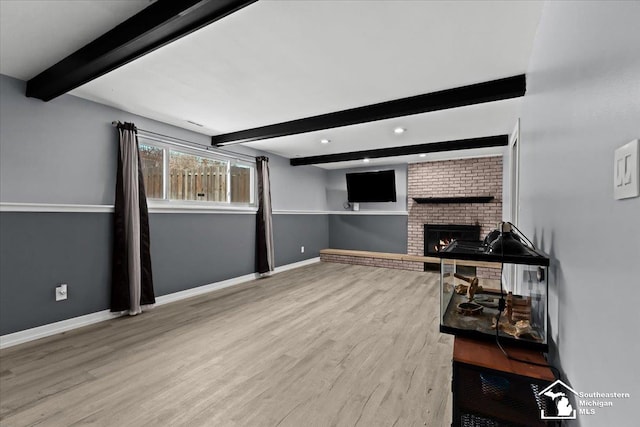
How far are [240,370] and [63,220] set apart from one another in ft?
7.85

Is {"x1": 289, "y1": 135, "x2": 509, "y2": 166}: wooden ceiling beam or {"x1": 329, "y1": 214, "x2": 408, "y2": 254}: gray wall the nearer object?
{"x1": 289, "y1": 135, "x2": 509, "y2": 166}: wooden ceiling beam

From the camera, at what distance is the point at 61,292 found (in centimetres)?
288

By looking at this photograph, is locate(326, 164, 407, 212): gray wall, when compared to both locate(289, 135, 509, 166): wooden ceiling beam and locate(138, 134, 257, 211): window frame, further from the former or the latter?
locate(138, 134, 257, 211): window frame

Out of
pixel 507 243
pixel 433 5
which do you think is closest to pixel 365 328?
pixel 507 243

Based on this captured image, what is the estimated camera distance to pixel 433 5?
1645mm

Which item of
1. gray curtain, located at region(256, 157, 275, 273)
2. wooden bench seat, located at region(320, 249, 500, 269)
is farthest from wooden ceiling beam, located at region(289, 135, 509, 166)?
wooden bench seat, located at region(320, 249, 500, 269)

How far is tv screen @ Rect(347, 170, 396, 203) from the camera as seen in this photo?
21.5 feet

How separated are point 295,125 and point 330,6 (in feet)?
7.06

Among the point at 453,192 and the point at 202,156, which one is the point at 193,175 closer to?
the point at 202,156

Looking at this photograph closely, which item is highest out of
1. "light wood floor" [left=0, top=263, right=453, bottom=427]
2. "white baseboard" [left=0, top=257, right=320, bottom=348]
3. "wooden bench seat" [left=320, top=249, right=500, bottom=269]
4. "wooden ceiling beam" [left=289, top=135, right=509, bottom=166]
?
"wooden ceiling beam" [left=289, top=135, right=509, bottom=166]

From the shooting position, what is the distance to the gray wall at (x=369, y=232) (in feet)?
21.8

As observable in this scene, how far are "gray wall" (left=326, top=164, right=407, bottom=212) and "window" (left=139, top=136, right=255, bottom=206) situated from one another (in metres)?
2.68

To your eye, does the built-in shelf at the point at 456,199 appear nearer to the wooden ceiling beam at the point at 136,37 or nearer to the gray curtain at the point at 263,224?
the gray curtain at the point at 263,224

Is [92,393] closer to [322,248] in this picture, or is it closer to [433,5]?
[433,5]
